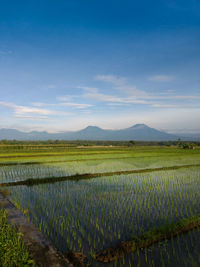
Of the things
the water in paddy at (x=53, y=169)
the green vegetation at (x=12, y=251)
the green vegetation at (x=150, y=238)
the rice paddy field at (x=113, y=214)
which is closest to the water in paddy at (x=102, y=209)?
the rice paddy field at (x=113, y=214)

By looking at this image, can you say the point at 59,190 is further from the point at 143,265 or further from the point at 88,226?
the point at 143,265

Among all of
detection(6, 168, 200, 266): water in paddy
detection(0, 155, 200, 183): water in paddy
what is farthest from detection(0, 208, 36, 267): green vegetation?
detection(0, 155, 200, 183): water in paddy

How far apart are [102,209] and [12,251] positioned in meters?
2.55

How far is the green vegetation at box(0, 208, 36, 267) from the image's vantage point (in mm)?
2484

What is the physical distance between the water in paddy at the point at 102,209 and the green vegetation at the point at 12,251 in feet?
2.13

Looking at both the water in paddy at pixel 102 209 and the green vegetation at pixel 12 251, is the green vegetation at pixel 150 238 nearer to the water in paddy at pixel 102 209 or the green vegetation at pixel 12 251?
the water in paddy at pixel 102 209

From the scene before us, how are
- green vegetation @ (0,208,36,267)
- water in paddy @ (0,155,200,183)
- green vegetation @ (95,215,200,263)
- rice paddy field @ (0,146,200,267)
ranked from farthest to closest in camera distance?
water in paddy @ (0,155,200,183) → rice paddy field @ (0,146,200,267) → green vegetation @ (95,215,200,263) → green vegetation @ (0,208,36,267)

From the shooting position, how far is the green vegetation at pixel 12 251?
248 centimetres

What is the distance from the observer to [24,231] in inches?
135

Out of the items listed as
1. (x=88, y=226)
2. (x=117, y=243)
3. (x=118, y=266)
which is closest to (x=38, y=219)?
(x=88, y=226)

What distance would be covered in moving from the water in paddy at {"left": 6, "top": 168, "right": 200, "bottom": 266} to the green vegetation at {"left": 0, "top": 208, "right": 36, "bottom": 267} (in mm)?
650

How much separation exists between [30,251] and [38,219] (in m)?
1.46

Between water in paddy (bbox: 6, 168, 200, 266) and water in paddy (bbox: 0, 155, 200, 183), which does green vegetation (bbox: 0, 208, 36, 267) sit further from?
water in paddy (bbox: 0, 155, 200, 183)

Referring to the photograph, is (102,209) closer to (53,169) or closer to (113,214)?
(113,214)
